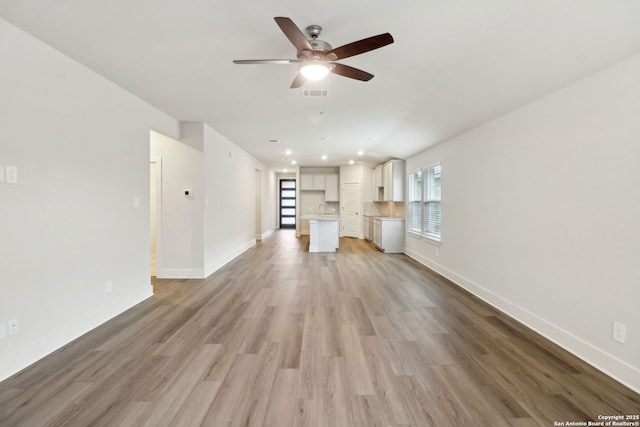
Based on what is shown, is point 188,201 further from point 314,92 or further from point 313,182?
point 313,182

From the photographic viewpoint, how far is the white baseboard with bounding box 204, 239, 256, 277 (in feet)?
16.6

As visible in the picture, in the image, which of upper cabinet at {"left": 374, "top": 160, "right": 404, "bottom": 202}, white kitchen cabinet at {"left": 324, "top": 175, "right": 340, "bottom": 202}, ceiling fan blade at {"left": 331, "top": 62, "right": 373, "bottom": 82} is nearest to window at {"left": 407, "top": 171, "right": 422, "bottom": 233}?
upper cabinet at {"left": 374, "top": 160, "right": 404, "bottom": 202}

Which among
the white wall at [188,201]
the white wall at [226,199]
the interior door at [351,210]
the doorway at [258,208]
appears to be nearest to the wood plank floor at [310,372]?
the white wall at [188,201]

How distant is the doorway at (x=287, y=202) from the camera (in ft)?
42.7

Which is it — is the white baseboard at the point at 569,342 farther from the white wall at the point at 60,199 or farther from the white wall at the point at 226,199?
the white wall at the point at 60,199

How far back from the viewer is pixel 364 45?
6.47 feet

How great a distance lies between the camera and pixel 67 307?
2619 mm

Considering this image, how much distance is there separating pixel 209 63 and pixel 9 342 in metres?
2.77

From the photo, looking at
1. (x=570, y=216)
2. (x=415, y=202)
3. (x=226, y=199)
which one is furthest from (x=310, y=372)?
(x=415, y=202)

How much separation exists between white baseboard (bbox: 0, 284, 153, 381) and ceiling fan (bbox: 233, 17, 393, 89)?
278 cm

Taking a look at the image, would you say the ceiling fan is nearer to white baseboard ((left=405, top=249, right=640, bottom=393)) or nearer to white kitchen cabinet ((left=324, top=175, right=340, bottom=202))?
white baseboard ((left=405, top=249, right=640, bottom=393))

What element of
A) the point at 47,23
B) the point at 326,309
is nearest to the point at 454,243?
Result: the point at 326,309

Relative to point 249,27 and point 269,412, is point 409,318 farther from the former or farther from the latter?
point 249,27

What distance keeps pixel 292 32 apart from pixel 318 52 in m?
0.33
